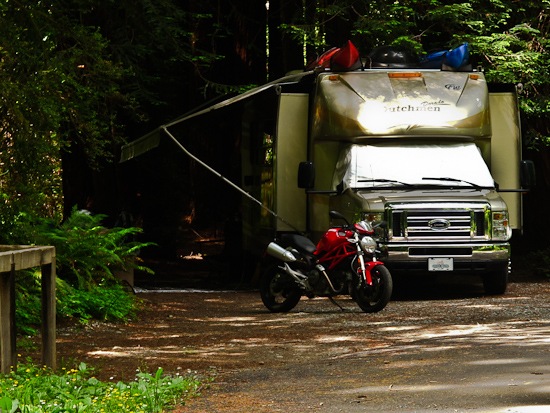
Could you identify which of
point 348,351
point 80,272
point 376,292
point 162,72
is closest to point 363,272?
point 376,292

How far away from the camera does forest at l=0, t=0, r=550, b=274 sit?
13250 millimetres

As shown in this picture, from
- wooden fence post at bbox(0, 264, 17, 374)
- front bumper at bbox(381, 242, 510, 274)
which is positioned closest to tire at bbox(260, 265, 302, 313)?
front bumper at bbox(381, 242, 510, 274)

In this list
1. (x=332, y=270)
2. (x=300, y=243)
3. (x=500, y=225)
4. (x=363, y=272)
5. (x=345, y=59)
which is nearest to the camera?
(x=363, y=272)

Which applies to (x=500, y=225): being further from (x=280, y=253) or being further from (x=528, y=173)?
(x=280, y=253)

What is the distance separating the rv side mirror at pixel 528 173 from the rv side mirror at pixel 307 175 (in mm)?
A: 3066

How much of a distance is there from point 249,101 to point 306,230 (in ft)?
11.0

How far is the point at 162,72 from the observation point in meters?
26.3

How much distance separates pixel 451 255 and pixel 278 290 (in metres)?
2.33

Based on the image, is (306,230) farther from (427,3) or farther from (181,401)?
(181,401)

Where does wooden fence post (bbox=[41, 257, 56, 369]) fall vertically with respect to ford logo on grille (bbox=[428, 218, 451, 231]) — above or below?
below

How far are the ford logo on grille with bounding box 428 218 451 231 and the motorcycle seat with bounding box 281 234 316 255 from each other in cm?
161

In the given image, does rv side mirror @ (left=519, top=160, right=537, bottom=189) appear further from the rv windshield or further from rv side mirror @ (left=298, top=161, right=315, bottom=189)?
rv side mirror @ (left=298, top=161, right=315, bottom=189)

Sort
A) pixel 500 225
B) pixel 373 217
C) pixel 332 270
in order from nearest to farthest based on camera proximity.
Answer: pixel 332 270, pixel 373 217, pixel 500 225

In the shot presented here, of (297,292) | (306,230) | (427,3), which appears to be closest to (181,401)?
(297,292)
